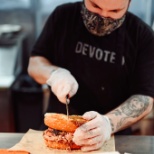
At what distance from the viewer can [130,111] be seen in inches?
77.2

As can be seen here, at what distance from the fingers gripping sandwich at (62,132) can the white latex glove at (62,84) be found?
0.46 ft

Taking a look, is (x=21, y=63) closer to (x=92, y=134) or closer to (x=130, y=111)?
(x=130, y=111)

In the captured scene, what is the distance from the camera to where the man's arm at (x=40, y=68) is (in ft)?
6.85

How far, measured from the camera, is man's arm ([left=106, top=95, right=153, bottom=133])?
1.90 meters

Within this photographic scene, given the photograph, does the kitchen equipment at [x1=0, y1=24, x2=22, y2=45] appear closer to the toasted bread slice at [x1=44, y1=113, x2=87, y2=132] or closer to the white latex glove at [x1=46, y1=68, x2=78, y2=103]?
the white latex glove at [x1=46, y1=68, x2=78, y2=103]

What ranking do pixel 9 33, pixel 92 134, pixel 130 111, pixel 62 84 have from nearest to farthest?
pixel 92 134, pixel 62 84, pixel 130 111, pixel 9 33

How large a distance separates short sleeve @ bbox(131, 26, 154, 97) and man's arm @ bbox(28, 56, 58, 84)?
0.47 meters

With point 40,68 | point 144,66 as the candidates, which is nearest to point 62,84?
point 40,68

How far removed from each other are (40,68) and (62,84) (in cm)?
35

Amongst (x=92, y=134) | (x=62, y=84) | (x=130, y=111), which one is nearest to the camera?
(x=92, y=134)

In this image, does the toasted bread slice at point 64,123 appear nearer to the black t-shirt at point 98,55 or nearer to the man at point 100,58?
the man at point 100,58

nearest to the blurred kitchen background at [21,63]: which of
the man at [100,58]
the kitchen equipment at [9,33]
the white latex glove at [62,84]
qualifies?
the kitchen equipment at [9,33]

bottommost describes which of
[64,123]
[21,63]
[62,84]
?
[21,63]

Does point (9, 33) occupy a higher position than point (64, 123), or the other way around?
point (64, 123)
